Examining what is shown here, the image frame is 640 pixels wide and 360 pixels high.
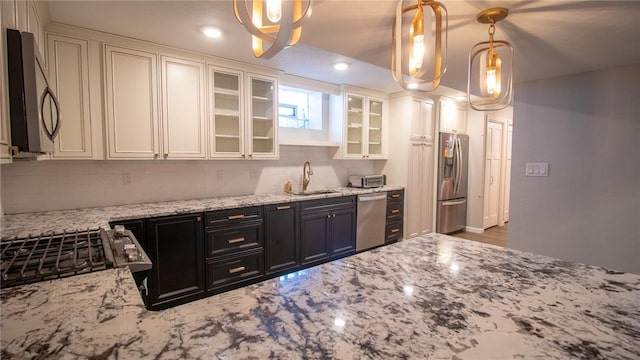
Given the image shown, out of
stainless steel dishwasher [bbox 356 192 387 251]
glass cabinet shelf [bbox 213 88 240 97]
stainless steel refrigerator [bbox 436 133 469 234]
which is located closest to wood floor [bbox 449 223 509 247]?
stainless steel refrigerator [bbox 436 133 469 234]

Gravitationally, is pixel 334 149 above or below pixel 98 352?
above

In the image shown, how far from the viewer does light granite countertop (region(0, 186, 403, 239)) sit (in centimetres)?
182

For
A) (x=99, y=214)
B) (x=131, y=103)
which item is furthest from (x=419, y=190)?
(x=99, y=214)

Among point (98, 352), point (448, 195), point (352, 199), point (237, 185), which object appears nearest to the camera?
point (98, 352)

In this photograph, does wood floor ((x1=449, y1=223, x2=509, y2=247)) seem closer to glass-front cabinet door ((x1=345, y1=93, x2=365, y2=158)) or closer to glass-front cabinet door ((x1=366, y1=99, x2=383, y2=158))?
glass-front cabinet door ((x1=366, y1=99, x2=383, y2=158))

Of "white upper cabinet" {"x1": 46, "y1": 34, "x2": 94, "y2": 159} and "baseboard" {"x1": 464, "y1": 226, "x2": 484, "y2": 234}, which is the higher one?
"white upper cabinet" {"x1": 46, "y1": 34, "x2": 94, "y2": 159}

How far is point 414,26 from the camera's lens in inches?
46.1

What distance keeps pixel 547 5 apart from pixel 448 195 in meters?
3.78

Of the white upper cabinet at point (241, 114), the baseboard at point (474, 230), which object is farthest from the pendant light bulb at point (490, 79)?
the baseboard at point (474, 230)

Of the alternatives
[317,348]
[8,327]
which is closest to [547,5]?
[317,348]

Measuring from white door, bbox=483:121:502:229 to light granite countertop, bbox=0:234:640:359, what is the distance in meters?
4.54

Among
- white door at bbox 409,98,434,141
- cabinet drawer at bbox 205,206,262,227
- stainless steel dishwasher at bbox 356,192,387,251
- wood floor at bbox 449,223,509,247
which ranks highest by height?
white door at bbox 409,98,434,141

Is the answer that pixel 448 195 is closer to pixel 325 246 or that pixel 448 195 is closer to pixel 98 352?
pixel 325 246

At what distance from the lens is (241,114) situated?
10.2 ft
